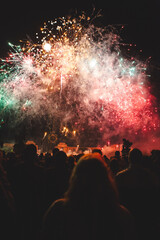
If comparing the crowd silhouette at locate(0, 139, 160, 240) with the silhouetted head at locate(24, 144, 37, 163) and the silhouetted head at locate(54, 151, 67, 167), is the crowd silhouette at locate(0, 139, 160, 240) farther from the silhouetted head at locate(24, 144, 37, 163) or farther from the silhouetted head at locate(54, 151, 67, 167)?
the silhouetted head at locate(54, 151, 67, 167)

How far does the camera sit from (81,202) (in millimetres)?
1383

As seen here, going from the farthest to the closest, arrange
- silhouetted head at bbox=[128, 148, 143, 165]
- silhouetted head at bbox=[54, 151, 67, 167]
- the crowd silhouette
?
silhouetted head at bbox=[54, 151, 67, 167] → silhouetted head at bbox=[128, 148, 143, 165] → the crowd silhouette

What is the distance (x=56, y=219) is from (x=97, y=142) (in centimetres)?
3138

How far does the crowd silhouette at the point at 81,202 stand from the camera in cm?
132

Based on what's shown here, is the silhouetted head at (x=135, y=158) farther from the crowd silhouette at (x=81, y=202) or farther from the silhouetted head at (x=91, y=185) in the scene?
the silhouetted head at (x=91, y=185)

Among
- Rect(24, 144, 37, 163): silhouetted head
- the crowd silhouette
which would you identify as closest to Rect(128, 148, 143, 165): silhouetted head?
the crowd silhouette

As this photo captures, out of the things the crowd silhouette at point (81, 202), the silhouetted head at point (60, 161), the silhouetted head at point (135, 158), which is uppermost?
the silhouetted head at point (135, 158)

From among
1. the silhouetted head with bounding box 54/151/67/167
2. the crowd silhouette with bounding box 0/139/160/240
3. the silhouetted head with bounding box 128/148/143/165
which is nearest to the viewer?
the crowd silhouette with bounding box 0/139/160/240


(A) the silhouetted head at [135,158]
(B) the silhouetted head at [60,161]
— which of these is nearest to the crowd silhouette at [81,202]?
(A) the silhouetted head at [135,158]

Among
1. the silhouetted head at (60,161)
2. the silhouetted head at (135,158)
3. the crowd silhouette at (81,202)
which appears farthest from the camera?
the silhouetted head at (60,161)

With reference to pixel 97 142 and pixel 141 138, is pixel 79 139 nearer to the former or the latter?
pixel 97 142

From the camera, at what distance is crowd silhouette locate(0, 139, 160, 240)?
132cm

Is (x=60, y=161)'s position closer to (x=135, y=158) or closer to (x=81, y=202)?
(x=135, y=158)

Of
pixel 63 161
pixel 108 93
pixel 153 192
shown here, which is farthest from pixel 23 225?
pixel 108 93
